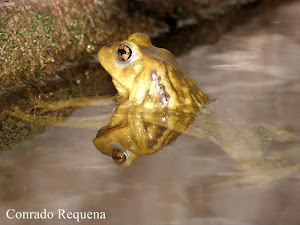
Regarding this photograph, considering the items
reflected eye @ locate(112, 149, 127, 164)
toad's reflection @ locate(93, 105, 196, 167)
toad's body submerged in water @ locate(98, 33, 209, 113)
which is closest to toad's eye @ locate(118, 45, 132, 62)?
toad's body submerged in water @ locate(98, 33, 209, 113)

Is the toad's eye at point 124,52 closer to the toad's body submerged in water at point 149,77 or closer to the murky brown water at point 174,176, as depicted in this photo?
the toad's body submerged in water at point 149,77

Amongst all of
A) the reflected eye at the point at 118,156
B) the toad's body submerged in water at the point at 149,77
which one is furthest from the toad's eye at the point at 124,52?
the reflected eye at the point at 118,156

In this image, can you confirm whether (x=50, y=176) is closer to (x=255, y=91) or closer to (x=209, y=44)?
(x=255, y=91)

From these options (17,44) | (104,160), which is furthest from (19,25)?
(104,160)

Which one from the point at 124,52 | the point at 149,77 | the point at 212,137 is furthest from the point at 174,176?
the point at 124,52

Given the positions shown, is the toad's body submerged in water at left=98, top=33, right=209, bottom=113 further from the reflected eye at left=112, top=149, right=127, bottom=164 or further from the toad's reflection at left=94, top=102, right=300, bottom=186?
the reflected eye at left=112, top=149, right=127, bottom=164

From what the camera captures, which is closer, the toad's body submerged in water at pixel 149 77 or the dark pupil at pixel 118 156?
the dark pupil at pixel 118 156
